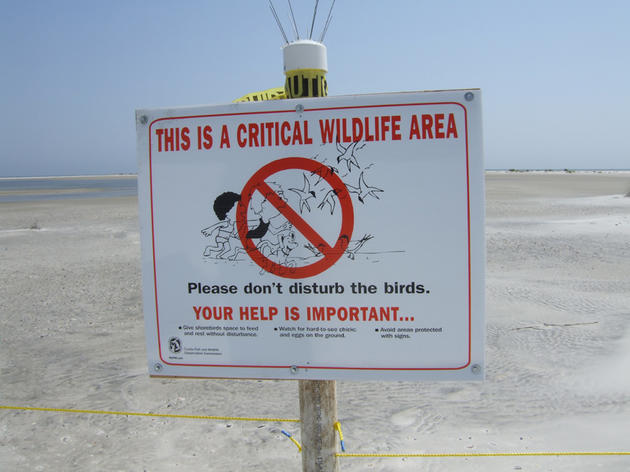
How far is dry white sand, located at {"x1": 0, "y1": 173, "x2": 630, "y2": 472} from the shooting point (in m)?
3.74

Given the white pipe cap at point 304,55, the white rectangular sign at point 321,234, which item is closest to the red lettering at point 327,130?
the white rectangular sign at point 321,234

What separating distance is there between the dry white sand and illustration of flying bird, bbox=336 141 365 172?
252 cm

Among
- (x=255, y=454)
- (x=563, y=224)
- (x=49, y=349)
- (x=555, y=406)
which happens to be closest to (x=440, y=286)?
(x=255, y=454)

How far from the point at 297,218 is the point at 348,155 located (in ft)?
0.97

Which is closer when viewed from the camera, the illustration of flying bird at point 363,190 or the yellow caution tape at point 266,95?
the illustration of flying bird at point 363,190

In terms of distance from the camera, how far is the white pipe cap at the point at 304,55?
188cm

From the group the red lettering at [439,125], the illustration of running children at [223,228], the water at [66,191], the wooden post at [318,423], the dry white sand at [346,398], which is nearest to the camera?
the red lettering at [439,125]

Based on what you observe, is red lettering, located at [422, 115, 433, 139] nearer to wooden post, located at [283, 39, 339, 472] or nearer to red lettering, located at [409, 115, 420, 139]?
red lettering, located at [409, 115, 420, 139]

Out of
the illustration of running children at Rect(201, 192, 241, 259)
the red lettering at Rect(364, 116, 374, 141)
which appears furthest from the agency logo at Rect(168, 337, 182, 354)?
the red lettering at Rect(364, 116, 374, 141)

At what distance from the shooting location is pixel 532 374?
4.96 m

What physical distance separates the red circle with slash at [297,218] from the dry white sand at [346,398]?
2.23m

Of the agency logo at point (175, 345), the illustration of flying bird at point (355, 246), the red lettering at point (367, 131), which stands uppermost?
the red lettering at point (367, 131)

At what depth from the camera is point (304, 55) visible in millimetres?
Result: 1885

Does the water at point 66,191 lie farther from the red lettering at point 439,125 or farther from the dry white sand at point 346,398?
the red lettering at point 439,125
